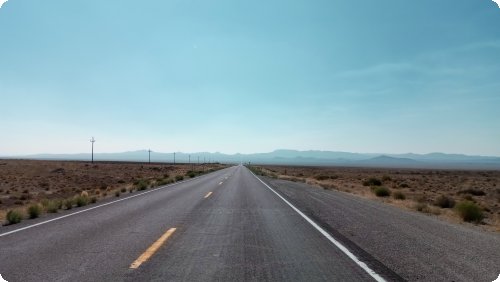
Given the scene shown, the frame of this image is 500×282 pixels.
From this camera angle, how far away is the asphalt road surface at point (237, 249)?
20.3ft

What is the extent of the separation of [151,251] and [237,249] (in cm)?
158

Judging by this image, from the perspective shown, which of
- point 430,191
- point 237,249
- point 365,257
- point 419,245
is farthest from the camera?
point 430,191

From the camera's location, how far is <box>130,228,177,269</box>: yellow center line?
6652 millimetres

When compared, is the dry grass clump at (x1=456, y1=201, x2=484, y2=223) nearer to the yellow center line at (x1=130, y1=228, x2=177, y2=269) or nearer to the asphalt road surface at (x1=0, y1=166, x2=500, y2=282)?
the asphalt road surface at (x1=0, y1=166, x2=500, y2=282)

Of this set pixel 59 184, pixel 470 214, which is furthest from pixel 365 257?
pixel 59 184

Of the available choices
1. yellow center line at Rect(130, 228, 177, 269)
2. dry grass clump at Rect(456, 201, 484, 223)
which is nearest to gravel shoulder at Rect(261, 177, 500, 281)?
dry grass clump at Rect(456, 201, 484, 223)

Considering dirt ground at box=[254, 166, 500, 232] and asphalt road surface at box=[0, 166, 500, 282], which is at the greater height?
asphalt road surface at box=[0, 166, 500, 282]

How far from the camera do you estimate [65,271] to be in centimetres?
623

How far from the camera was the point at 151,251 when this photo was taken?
756 centimetres

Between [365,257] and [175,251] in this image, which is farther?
[175,251]

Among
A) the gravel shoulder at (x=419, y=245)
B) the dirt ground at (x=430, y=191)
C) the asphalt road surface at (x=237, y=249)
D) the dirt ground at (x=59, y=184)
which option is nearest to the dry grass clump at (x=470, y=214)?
the dirt ground at (x=430, y=191)

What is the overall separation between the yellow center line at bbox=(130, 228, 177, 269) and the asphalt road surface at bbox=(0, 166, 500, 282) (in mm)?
19

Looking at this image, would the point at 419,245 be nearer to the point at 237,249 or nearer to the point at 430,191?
the point at 237,249

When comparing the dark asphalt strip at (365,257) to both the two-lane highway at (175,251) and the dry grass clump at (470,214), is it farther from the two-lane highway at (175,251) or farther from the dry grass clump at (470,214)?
the dry grass clump at (470,214)
